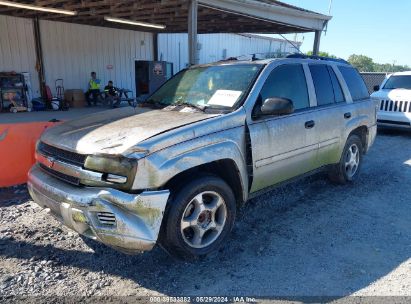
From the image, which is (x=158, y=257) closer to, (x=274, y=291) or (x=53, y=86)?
(x=274, y=291)

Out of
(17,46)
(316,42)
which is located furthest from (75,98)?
Result: (316,42)

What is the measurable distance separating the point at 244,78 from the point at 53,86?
41.8 feet

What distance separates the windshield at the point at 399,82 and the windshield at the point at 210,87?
8.77m

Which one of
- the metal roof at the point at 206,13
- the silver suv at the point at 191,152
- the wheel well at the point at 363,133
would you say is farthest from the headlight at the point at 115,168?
the metal roof at the point at 206,13

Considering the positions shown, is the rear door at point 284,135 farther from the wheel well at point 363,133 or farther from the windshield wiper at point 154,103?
the wheel well at point 363,133

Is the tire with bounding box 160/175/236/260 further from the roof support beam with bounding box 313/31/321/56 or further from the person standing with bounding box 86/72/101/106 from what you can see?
the person standing with bounding box 86/72/101/106

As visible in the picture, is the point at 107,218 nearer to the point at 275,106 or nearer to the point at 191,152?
the point at 191,152

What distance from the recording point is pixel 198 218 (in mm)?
3273

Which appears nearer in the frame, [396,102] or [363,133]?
[363,133]

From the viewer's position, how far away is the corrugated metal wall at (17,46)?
41.7ft

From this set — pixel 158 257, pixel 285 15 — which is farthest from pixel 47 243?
pixel 285 15

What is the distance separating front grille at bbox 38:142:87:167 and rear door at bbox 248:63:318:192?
5.48 ft

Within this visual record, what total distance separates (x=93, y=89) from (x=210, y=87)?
12277 mm

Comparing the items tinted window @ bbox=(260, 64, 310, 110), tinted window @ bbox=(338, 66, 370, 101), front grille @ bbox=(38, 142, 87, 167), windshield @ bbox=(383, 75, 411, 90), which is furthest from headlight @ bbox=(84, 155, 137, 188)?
windshield @ bbox=(383, 75, 411, 90)
